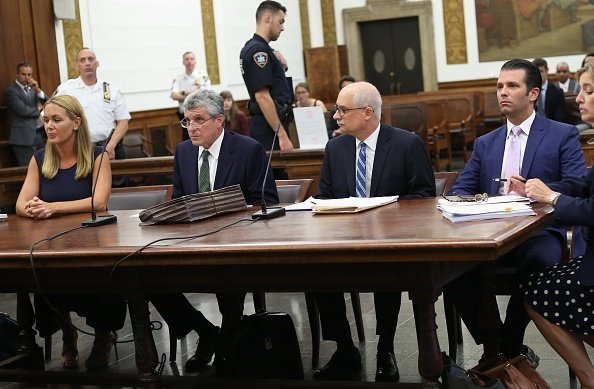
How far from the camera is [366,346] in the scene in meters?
4.89

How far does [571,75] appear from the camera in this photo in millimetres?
15719

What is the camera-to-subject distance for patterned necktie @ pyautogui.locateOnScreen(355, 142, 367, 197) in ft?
15.0

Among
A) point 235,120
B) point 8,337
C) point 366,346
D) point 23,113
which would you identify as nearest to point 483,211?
point 366,346

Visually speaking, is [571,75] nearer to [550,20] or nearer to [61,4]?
[550,20]

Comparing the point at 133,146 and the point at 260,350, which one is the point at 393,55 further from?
the point at 260,350

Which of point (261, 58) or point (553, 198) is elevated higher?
point (261, 58)

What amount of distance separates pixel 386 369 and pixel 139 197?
5.73ft

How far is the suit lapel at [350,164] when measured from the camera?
4.58m

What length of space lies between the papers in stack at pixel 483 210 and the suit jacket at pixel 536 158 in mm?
737

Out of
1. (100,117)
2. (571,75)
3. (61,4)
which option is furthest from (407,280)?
(571,75)

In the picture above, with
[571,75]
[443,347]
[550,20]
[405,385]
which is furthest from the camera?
[550,20]

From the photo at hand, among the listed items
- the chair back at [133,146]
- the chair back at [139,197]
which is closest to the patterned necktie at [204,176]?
the chair back at [139,197]

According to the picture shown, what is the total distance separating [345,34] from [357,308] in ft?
47.5

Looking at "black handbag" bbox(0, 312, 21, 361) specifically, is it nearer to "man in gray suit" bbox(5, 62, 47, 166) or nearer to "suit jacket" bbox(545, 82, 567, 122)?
"man in gray suit" bbox(5, 62, 47, 166)
